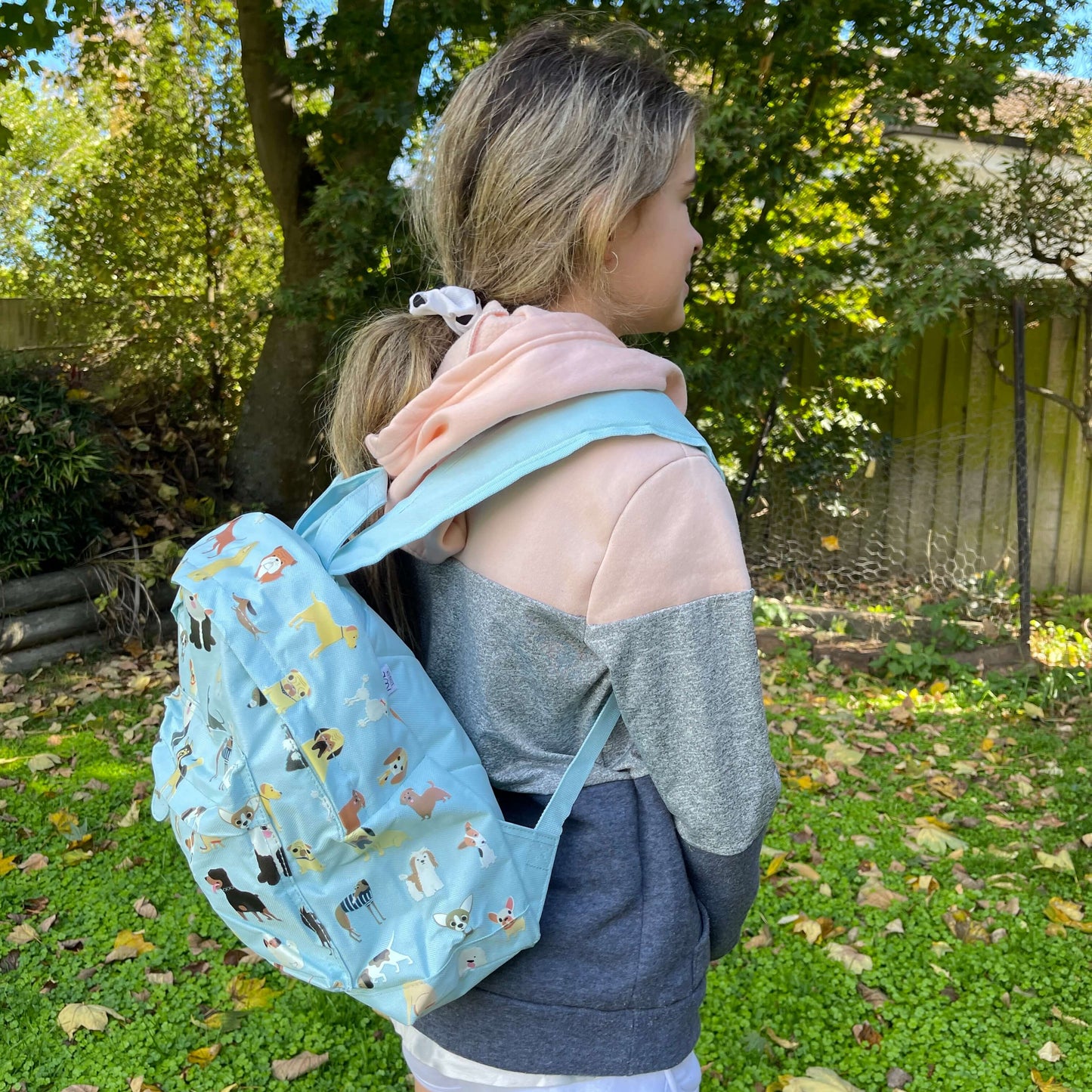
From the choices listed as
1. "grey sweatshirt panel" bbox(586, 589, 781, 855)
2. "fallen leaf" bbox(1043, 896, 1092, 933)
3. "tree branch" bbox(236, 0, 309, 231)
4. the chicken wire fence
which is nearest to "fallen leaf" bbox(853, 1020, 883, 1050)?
"fallen leaf" bbox(1043, 896, 1092, 933)

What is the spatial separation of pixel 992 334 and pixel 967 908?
190 inches

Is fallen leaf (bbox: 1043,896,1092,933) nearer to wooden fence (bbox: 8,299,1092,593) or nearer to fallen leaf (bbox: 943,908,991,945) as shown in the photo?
fallen leaf (bbox: 943,908,991,945)

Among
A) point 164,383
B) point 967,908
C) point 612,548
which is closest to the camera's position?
point 612,548

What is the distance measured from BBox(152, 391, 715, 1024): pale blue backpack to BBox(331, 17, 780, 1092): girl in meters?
0.04

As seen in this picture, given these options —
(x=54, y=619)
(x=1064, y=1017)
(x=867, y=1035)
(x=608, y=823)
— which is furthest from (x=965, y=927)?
(x=54, y=619)

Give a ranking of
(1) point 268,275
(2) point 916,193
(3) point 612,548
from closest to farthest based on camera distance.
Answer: (3) point 612,548
(2) point 916,193
(1) point 268,275

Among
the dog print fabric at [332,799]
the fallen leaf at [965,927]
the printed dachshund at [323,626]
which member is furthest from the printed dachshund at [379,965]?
the fallen leaf at [965,927]

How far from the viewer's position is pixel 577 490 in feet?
3.27

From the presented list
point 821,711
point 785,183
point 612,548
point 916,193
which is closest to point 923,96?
point 916,193

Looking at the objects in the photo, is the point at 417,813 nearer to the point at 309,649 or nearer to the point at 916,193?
the point at 309,649

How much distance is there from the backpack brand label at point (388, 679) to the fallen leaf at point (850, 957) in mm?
2293

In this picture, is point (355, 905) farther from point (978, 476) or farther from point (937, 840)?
point (978, 476)

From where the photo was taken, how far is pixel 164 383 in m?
6.69

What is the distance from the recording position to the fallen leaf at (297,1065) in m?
2.37
